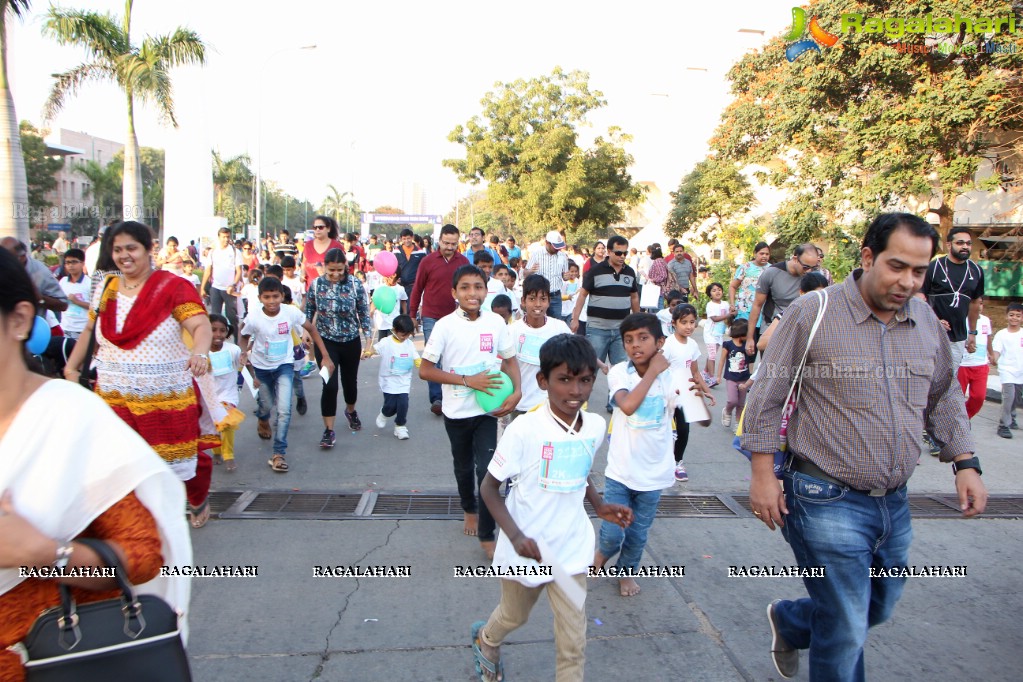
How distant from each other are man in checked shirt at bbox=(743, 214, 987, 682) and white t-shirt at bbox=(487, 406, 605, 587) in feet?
2.27

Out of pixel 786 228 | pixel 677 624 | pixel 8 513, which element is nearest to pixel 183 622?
pixel 8 513

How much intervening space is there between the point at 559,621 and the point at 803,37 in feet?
62.9

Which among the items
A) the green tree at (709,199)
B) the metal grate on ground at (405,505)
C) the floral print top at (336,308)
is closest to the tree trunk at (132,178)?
the floral print top at (336,308)

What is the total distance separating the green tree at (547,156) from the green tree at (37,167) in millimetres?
28572

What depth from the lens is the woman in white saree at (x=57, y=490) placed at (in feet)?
5.46

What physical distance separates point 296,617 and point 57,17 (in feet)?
66.8

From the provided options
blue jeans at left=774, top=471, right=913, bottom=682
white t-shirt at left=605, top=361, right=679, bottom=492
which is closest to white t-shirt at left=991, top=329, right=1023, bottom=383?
white t-shirt at left=605, top=361, right=679, bottom=492

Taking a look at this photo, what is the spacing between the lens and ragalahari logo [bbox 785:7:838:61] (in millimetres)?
16859

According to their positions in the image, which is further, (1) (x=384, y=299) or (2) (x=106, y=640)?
(1) (x=384, y=299)

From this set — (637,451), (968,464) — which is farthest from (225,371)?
(968,464)

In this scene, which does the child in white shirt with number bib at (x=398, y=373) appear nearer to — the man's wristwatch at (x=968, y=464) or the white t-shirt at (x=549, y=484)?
the white t-shirt at (x=549, y=484)

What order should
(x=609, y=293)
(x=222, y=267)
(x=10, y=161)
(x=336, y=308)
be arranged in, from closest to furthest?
1. (x=336, y=308)
2. (x=609, y=293)
3. (x=222, y=267)
4. (x=10, y=161)

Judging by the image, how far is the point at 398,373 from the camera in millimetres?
7105

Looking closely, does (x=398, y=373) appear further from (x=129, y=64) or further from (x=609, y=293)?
(x=129, y=64)
